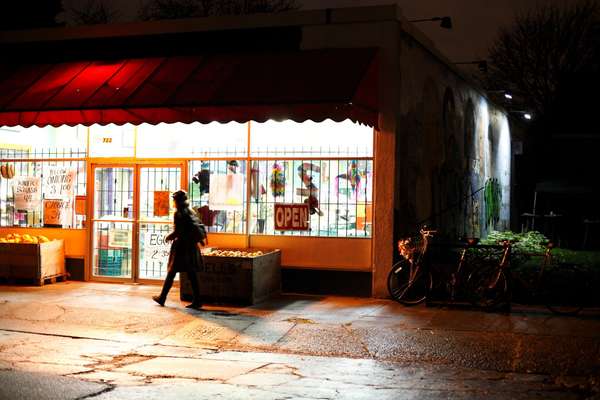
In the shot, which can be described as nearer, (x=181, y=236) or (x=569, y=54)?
(x=181, y=236)

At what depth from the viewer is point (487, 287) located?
11391mm

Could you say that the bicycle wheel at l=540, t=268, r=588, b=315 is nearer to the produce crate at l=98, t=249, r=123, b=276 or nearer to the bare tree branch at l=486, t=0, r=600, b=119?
the produce crate at l=98, t=249, r=123, b=276

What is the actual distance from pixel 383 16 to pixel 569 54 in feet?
92.6

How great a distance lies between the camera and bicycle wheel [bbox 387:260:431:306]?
1184 centimetres

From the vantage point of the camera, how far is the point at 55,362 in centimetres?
841

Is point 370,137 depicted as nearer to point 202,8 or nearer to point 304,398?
point 304,398

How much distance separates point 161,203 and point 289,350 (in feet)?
18.9

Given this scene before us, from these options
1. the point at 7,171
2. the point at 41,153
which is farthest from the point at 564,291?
the point at 7,171

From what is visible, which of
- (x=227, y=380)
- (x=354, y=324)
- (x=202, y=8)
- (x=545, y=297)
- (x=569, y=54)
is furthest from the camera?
(x=202, y=8)

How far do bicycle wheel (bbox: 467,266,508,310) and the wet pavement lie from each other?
22 cm

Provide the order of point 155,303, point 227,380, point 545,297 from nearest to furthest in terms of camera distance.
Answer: point 227,380, point 545,297, point 155,303

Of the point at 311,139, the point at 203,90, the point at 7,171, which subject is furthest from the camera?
the point at 7,171

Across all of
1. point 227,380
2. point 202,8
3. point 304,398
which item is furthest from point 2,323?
point 202,8

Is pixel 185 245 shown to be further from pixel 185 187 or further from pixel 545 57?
pixel 545 57
